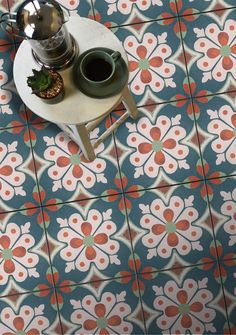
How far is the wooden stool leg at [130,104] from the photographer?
6.51ft

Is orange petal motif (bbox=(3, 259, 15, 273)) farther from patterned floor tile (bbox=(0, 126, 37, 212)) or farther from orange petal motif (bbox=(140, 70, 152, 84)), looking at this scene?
orange petal motif (bbox=(140, 70, 152, 84))

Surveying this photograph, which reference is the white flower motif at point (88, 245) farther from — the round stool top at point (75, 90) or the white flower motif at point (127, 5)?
the white flower motif at point (127, 5)

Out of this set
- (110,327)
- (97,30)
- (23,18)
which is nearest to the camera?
(23,18)

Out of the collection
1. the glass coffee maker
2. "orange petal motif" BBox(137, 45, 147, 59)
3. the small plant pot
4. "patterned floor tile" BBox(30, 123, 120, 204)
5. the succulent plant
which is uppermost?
the glass coffee maker

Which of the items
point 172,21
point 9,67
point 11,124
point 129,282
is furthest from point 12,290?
point 172,21

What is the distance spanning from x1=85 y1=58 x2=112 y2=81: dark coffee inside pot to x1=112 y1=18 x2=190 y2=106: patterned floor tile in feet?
1.74

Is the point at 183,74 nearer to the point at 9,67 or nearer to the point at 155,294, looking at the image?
the point at 9,67

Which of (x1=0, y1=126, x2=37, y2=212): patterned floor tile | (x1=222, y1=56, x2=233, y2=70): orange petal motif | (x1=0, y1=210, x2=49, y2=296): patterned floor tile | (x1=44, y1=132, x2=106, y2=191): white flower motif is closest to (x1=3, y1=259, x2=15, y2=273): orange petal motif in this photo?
(x1=0, y1=210, x2=49, y2=296): patterned floor tile

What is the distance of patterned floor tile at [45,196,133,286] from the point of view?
217 cm

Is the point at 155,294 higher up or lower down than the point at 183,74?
lower down

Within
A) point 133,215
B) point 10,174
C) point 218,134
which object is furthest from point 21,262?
point 218,134

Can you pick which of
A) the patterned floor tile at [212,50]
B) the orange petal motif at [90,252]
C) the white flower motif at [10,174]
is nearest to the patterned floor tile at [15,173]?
the white flower motif at [10,174]

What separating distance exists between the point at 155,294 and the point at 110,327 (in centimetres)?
23

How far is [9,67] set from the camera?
223cm
